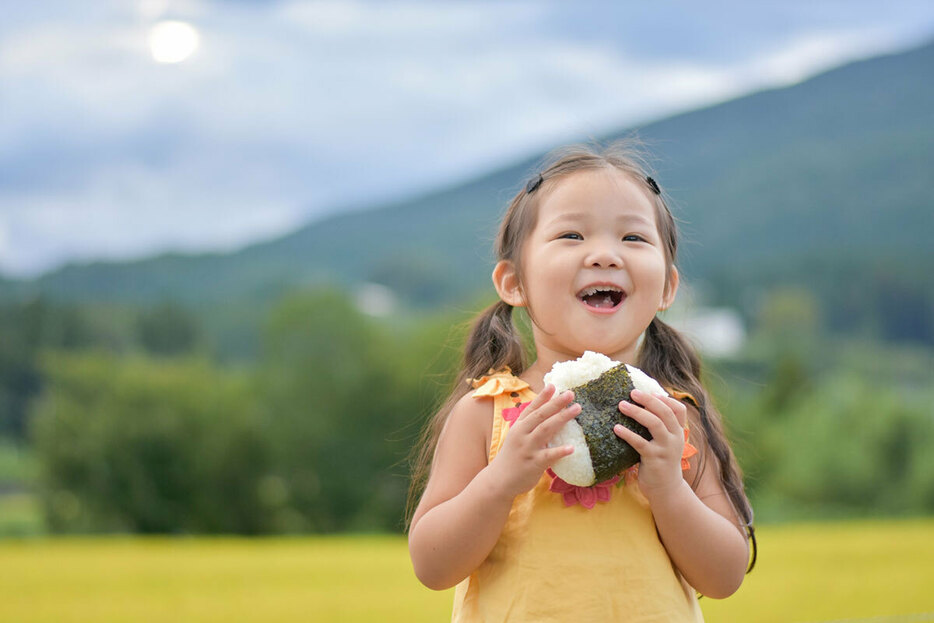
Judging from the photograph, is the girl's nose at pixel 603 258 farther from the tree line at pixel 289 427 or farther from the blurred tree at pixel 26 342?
the blurred tree at pixel 26 342

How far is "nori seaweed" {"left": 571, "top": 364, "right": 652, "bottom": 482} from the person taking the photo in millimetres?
1629

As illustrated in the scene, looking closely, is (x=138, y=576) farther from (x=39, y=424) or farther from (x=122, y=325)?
(x=122, y=325)

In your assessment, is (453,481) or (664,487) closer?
(664,487)

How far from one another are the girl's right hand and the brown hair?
0.37 m

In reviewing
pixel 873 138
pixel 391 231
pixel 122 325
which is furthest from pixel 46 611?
pixel 391 231

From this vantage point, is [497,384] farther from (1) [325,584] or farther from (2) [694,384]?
(1) [325,584]

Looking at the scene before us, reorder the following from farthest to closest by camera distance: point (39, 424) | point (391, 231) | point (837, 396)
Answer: point (391, 231), point (837, 396), point (39, 424)

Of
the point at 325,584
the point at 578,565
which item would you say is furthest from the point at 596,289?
the point at 325,584

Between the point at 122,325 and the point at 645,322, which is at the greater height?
the point at 122,325

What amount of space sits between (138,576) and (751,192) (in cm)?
6941

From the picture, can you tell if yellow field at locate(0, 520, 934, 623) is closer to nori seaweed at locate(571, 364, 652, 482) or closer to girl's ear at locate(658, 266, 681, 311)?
girl's ear at locate(658, 266, 681, 311)

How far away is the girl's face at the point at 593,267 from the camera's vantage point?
1.82 metres

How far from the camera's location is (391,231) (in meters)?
91.6

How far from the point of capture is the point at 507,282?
2.02m
